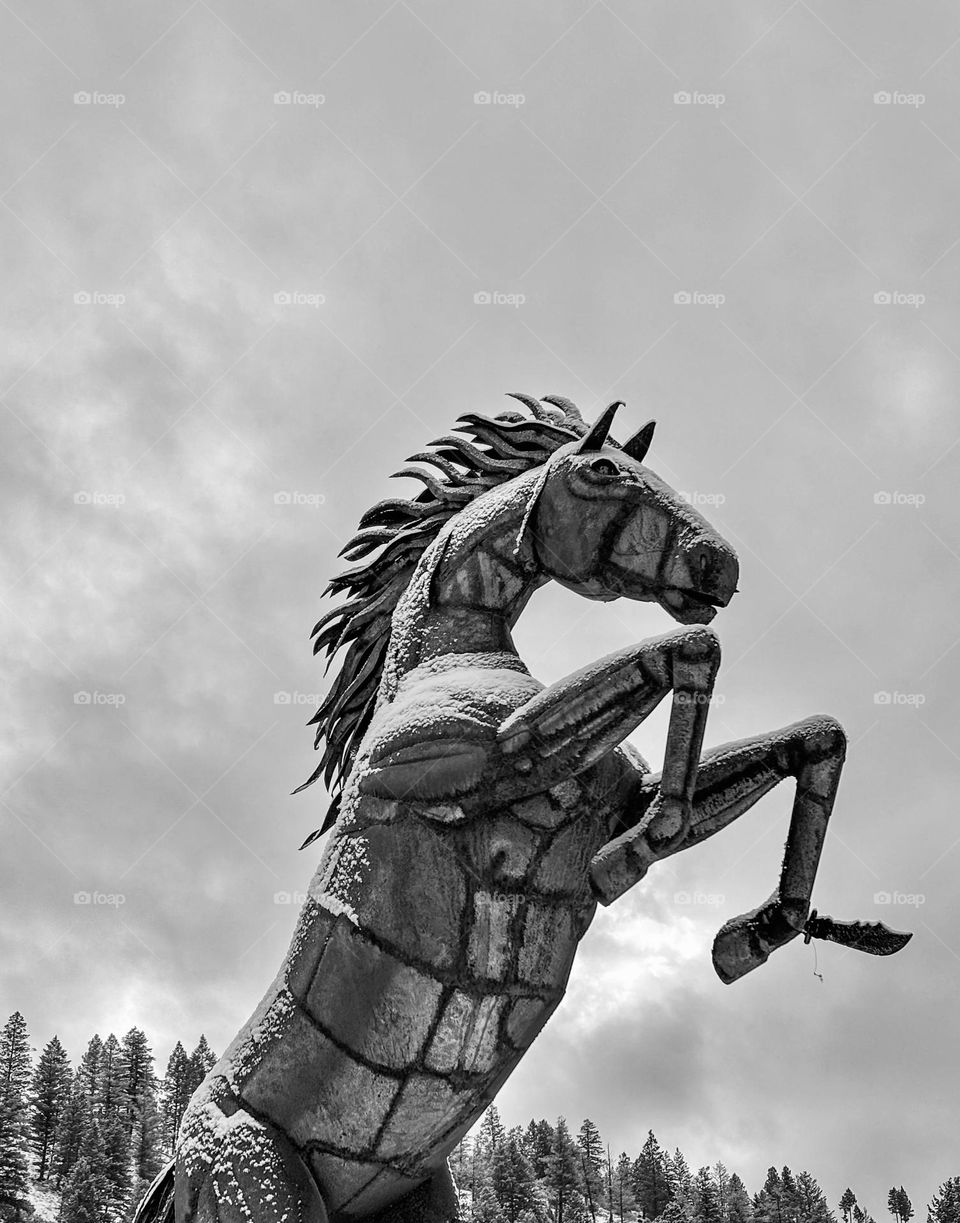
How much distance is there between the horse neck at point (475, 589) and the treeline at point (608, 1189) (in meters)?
41.0

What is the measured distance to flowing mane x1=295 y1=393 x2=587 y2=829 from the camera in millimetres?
5598

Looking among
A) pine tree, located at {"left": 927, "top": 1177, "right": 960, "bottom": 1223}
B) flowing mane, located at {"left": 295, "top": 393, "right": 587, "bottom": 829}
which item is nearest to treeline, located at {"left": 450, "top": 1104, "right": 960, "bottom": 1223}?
pine tree, located at {"left": 927, "top": 1177, "right": 960, "bottom": 1223}

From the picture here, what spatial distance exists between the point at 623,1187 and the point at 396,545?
59498 mm

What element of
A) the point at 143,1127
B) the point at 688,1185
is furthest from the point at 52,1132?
the point at 688,1185

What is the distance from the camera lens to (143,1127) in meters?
54.8

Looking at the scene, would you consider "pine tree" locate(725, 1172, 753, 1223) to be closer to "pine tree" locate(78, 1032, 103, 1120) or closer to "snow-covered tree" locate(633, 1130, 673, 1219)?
"snow-covered tree" locate(633, 1130, 673, 1219)

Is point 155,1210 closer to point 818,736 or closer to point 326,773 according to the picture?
point 326,773

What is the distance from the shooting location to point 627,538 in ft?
16.4

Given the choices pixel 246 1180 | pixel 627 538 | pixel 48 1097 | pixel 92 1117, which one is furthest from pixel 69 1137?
pixel 627 538

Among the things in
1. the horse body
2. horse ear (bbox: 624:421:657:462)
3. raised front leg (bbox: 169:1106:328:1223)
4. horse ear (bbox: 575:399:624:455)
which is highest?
horse ear (bbox: 624:421:657:462)

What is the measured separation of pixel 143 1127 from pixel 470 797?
5812 cm

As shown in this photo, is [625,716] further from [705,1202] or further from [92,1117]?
[92,1117]

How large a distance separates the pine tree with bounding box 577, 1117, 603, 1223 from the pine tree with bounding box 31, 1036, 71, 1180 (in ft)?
82.4

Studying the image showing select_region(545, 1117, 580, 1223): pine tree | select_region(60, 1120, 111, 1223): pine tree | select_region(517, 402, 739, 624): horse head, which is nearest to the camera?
select_region(517, 402, 739, 624): horse head
